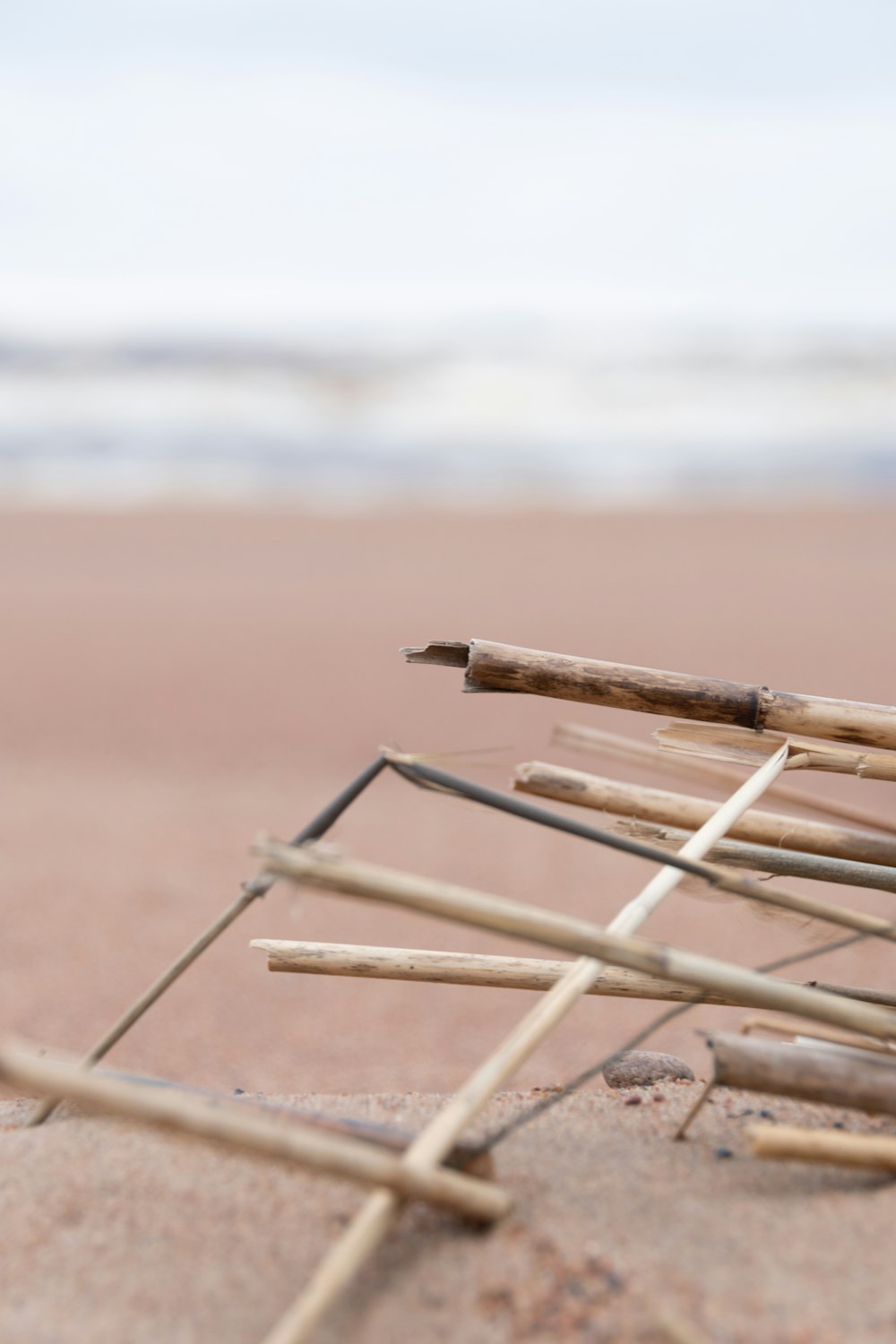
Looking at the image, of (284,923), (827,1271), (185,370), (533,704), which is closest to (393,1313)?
(827,1271)

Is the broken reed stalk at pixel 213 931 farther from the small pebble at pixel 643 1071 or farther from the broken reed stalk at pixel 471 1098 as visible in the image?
the small pebble at pixel 643 1071

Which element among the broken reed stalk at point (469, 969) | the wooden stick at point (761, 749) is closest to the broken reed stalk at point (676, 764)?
the wooden stick at point (761, 749)

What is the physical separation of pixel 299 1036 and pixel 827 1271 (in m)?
1.63

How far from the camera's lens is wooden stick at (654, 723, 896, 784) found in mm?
1364

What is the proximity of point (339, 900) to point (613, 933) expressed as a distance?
2.20 m

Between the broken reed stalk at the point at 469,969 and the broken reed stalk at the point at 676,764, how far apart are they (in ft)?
0.97

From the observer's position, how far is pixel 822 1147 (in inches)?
39.9

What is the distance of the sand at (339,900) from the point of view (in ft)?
3.19

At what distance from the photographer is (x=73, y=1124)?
4.24 feet

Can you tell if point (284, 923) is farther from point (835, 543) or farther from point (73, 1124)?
point (835, 543)

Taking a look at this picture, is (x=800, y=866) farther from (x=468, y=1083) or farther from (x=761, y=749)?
(x=468, y=1083)

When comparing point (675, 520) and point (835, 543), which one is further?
point (675, 520)

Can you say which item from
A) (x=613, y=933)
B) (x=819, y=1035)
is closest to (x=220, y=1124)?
A: (x=613, y=933)

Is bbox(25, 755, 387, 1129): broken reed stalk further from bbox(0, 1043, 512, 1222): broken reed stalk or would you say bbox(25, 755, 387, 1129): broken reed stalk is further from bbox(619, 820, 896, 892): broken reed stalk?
bbox(619, 820, 896, 892): broken reed stalk
